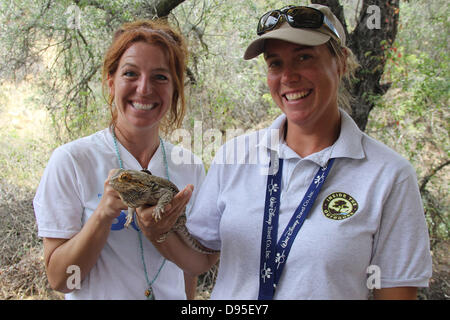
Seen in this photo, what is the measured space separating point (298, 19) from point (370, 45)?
10.2ft

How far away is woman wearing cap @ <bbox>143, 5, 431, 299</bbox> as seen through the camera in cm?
160

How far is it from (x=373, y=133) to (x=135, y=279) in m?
4.84

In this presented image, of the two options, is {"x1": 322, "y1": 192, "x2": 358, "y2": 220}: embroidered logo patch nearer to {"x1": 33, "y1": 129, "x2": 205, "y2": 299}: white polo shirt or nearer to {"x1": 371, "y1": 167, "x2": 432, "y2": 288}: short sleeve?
{"x1": 371, "y1": 167, "x2": 432, "y2": 288}: short sleeve

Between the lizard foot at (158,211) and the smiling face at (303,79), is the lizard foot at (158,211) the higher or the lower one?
the lower one

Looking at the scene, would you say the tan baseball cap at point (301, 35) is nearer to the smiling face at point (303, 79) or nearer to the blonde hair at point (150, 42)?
the smiling face at point (303, 79)

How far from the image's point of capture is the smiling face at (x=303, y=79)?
182cm

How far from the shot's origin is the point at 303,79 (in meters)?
1.82

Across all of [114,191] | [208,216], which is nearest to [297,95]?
[208,216]

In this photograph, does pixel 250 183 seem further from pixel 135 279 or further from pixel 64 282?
pixel 64 282

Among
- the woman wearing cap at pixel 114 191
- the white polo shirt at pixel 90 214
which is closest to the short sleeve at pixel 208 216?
the woman wearing cap at pixel 114 191

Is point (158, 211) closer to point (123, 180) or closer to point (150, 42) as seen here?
point (123, 180)

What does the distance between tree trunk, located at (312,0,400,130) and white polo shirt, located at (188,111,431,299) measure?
2.85 metres

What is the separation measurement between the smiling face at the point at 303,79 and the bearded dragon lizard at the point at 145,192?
0.82 metres
